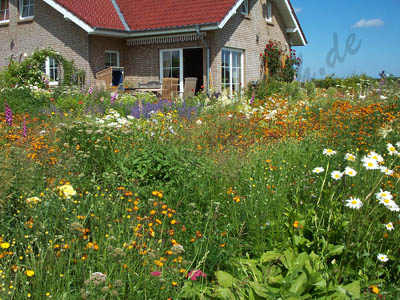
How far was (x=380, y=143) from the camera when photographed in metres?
5.54

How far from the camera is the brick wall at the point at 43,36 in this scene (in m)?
16.7

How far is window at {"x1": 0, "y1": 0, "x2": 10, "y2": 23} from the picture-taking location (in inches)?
762

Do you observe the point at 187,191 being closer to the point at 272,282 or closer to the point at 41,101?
the point at 272,282

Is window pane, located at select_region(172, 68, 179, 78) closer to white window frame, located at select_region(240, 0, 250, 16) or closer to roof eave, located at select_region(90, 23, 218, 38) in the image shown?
roof eave, located at select_region(90, 23, 218, 38)

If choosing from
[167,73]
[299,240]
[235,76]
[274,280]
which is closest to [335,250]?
[299,240]

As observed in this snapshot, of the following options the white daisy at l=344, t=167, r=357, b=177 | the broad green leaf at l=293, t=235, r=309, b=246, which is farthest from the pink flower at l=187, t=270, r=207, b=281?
the white daisy at l=344, t=167, r=357, b=177

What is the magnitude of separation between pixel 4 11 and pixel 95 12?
17.3 feet

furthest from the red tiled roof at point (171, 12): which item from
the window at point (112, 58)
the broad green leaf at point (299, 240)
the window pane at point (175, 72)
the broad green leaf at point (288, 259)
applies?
the broad green leaf at point (288, 259)

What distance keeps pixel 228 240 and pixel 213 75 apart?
13.5 metres

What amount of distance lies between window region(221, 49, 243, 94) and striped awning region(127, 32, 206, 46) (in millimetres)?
1547

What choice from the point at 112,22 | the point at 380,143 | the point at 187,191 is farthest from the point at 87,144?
the point at 112,22

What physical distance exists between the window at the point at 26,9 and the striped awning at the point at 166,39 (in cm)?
452

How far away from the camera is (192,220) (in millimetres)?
3633

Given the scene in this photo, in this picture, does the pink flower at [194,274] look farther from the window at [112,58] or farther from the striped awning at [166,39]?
the window at [112,58]
